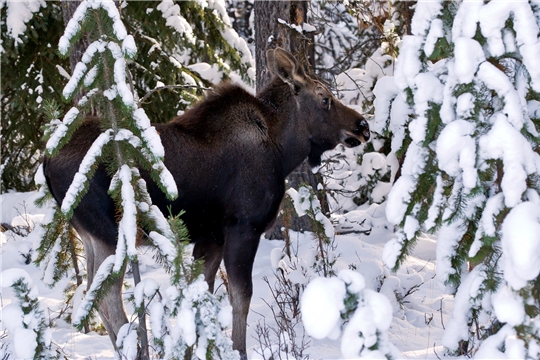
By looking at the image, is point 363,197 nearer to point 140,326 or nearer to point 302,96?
point 302,96

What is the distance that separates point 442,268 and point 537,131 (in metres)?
1.02

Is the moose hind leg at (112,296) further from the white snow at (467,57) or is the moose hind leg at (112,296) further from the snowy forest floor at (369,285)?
the white snow at (467,57)

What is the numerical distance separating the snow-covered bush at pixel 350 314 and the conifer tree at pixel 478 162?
721mm

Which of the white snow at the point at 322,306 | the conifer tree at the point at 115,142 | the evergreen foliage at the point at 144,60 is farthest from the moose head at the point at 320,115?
the white snow at the point at 322,306

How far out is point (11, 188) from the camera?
39.8 ft

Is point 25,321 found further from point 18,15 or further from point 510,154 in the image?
point 18,15

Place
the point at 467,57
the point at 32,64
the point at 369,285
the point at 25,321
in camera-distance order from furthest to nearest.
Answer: the point at 32,64 < the point at 369,285 < the point at 25,321 < the point at 467,57

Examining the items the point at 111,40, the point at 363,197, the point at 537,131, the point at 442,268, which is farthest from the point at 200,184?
the point at 363,197

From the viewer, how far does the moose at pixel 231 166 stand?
5090 millimetres

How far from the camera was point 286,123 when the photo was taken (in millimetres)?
6242

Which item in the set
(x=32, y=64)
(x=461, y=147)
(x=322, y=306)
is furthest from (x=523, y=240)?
(x=32, y=64)

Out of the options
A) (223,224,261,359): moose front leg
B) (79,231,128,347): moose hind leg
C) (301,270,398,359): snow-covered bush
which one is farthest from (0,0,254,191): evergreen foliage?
(301,270,398,359): snow-covered bush

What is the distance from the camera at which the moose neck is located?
616 cm

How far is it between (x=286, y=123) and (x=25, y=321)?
127 inches
